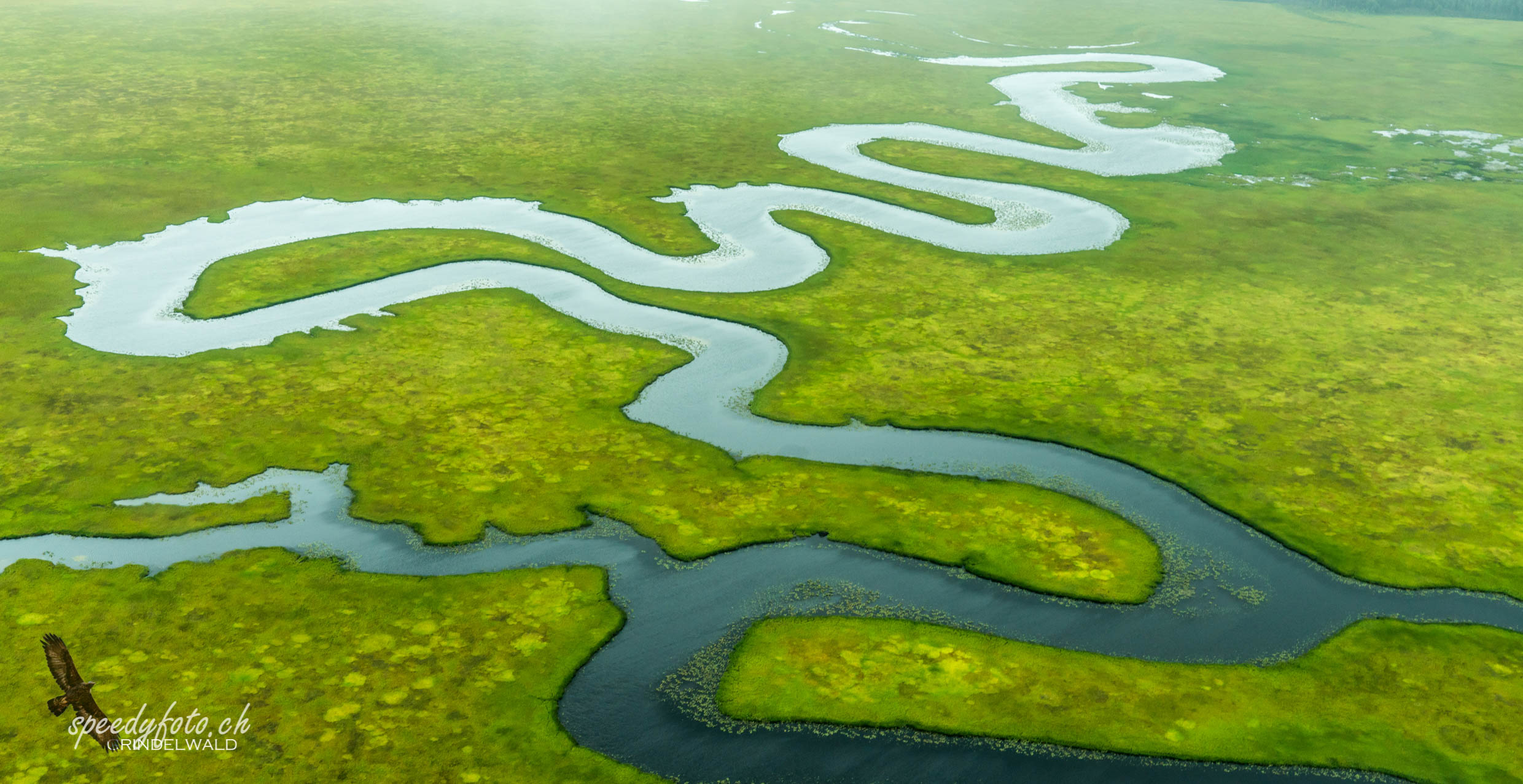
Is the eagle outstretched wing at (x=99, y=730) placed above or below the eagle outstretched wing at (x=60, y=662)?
below

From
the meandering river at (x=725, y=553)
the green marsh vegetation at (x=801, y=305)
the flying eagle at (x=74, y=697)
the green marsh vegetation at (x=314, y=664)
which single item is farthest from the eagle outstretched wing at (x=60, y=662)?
the green marsh vegetation at (x=801, y=305)

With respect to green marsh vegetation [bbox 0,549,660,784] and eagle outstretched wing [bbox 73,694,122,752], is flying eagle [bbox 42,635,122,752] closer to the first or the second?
eagle outstretched wing [bbox 73,694,122,752]

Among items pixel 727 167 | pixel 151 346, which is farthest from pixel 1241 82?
pixel 151 346

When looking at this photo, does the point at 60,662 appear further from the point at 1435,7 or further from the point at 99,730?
the point at 1435,7

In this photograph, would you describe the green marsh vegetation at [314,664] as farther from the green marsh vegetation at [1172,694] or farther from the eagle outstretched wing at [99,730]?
the green marsh vegetation at [1172,694]

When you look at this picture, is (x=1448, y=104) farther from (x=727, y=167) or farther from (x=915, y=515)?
(x=915, y=515)

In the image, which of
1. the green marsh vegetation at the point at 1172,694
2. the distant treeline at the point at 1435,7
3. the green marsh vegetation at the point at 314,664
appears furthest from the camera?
the distant treeline at the point at 1435,7
